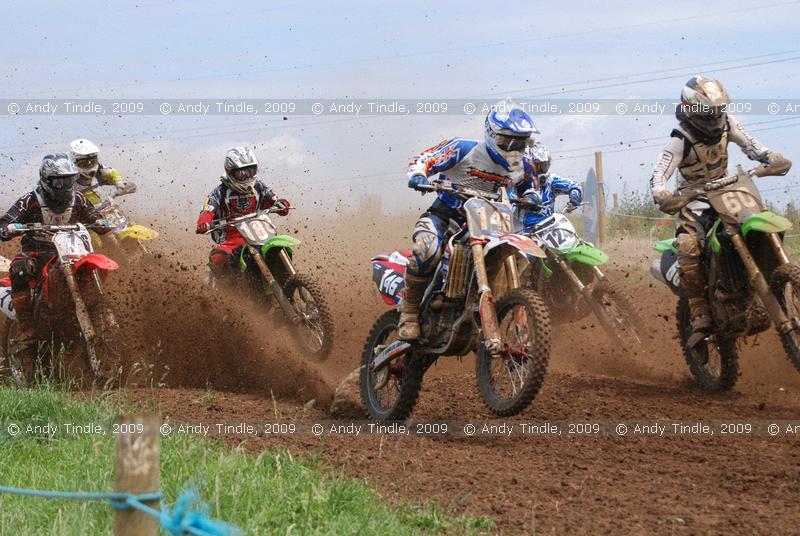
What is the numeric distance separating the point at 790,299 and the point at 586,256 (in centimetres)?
311

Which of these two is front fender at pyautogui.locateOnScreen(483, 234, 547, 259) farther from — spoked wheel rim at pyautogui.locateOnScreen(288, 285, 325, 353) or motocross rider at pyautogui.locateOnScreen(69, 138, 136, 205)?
motocross rider at pyautogui.locateOnScreen(69, 138, 136, 205)

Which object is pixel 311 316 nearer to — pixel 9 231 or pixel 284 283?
pixel 284 283

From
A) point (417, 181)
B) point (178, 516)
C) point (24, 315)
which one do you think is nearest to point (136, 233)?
point (24, 315)

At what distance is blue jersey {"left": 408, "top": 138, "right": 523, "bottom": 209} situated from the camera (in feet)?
26.7

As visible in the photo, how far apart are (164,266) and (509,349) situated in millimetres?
5804

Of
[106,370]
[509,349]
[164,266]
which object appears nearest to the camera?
[509,349]

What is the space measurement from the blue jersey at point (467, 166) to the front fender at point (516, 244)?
0.73 meters

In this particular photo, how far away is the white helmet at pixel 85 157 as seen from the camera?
13.9m

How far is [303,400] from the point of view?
9562mm

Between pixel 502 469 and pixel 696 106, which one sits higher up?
pixel 696 106

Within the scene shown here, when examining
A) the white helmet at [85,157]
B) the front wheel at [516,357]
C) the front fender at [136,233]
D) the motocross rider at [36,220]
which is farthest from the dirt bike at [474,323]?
the white helmet at [85,157]

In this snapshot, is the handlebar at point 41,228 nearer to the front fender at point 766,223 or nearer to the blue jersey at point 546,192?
the blue jersey at point 546,192

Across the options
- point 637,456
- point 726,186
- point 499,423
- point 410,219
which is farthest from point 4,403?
point 410,219

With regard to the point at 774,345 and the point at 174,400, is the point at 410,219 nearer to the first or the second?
the point at 774,345
